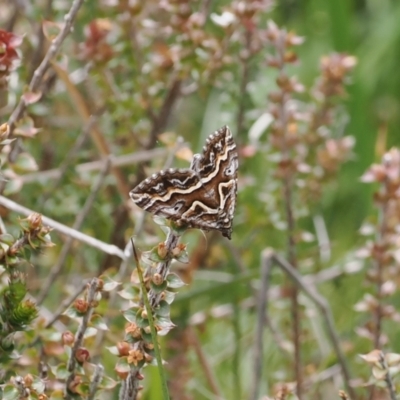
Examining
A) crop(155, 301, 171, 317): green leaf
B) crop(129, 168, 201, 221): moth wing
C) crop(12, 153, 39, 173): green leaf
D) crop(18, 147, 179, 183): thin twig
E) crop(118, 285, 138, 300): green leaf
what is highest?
crop(18, 147, 179, 183): thin twig

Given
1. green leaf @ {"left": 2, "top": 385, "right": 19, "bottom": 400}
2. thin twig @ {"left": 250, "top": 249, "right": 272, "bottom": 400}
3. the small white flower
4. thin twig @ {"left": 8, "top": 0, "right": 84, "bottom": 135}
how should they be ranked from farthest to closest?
the small white flower
thin twig @ {"left": 250, "top": 249, "right": 272, "bottom": 400}
thin twig @ {"left": 8, "top": 0, "right": 84, "bottom": 135}
green leaf @ {"left": 2, "top": 385, "right": 19, "bottom": 400}

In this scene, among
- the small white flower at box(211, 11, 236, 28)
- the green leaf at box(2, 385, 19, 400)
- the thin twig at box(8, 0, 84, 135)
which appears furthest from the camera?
the small white flower at box(211, 11, 236, 28)

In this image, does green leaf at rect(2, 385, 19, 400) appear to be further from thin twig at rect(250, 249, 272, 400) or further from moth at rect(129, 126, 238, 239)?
thin twig at rect(250, 249, 272, 400)

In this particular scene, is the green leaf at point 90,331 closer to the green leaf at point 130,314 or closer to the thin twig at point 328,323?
the green leaf at point 130,314

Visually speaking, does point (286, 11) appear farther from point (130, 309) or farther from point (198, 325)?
point (130, 309)

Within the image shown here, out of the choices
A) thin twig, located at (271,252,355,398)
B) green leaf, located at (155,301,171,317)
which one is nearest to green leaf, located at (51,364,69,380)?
green leaf, located at (155,301,171,317)
